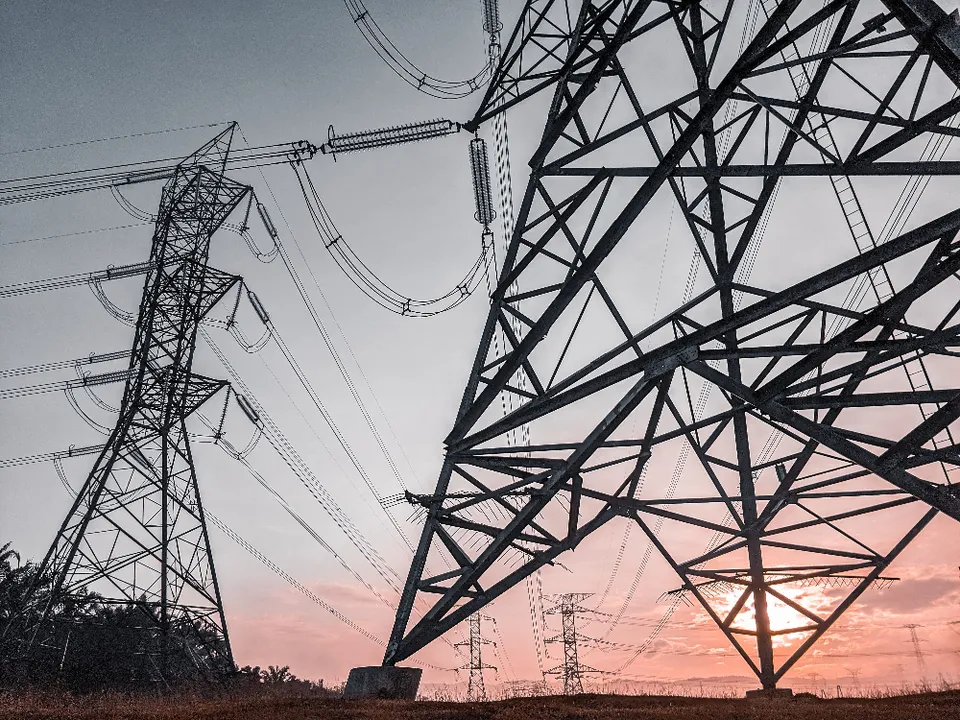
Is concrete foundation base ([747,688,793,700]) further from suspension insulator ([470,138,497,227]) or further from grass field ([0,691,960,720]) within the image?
suspension insulator ([470,138,497,227])

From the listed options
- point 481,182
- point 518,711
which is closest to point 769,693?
point 518,711

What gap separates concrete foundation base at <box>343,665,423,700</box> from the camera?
8086mm

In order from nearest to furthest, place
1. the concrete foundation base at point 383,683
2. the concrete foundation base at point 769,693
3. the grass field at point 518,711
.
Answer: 1. the grass field at point 518,711
2. the concrete foundation base at point 383,683
3. the concrete foundation base at point 769,693

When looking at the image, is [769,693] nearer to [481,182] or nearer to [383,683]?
[383,683]

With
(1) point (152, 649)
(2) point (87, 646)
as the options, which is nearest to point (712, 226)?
(1) point (152, 649)

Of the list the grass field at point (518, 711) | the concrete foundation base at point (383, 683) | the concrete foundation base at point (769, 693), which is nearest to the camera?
the grass field at point (518, 711)

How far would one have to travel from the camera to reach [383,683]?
320 inches

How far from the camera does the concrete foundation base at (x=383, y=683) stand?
26.5 ft

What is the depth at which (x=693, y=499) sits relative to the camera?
31.9ft

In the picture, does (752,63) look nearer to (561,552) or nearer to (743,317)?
(743,317)

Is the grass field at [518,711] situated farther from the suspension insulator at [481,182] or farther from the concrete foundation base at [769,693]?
the suspension insulator at [481,182]

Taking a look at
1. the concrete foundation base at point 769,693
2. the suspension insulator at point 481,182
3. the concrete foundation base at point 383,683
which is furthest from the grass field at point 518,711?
the suspension insulator at point 481,182

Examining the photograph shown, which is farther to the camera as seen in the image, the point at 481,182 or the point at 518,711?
the point at 481,182

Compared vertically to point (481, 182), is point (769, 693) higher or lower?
lower
